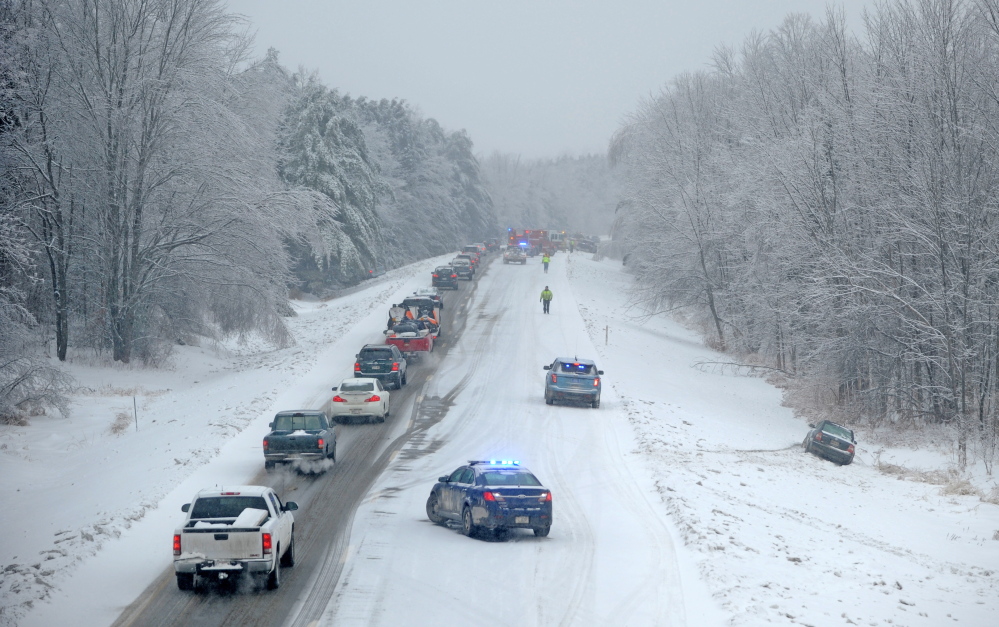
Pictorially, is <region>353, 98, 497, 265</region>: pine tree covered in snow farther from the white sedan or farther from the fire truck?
the white sedan

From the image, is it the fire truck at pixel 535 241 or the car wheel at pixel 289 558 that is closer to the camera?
the car wheel at pixel 289 558

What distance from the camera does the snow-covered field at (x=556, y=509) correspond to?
11680mm

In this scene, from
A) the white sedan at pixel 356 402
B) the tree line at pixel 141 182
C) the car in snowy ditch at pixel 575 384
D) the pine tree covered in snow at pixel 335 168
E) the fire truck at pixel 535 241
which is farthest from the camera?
the fire truck at pixel 535 241

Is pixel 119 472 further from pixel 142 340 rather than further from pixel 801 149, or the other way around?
pixel 801 149

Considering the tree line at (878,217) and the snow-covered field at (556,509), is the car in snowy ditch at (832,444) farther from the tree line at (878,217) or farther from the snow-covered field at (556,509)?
the tree line at (878,217)

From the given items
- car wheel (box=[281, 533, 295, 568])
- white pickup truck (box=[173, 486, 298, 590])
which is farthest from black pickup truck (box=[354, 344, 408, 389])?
white pickup truck (box=[173, 486, 298, 590])

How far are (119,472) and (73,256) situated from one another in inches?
698

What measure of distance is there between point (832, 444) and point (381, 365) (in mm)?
14943

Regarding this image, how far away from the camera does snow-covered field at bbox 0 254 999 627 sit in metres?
11.7

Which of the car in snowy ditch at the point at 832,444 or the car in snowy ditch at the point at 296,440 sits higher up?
the car in snowy ditch at the point at 296,440

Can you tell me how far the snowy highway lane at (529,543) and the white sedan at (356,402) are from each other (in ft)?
6.74

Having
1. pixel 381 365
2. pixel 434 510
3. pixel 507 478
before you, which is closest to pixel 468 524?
pixel 507 478

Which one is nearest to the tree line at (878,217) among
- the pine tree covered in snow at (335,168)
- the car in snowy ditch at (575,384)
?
the car in snowy ditch at (575,384)

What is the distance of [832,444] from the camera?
2606 cm
